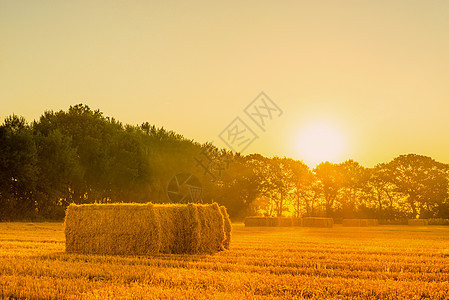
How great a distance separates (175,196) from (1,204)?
18179mm

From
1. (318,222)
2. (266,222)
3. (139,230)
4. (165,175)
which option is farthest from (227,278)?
(165,175)

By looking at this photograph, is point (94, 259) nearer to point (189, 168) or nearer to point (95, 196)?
point (95, 196)

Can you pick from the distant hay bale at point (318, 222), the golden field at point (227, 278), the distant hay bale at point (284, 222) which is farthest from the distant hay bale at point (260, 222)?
the golden field at point (227, 278)

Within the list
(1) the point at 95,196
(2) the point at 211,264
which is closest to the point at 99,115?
(1) the point at 95,196

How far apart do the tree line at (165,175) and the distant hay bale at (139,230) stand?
79.9 feet

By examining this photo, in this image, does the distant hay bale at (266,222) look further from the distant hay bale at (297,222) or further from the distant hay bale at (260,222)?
the distant hay bale at (297,222)

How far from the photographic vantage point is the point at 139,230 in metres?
12.4

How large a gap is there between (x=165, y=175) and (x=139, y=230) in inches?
1484

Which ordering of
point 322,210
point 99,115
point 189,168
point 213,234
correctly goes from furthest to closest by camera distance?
point 322,210
point 189,168
point 99,115
point 213,234

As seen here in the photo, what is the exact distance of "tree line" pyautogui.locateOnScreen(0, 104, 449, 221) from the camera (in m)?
36.6

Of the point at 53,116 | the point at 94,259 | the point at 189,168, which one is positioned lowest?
the point at 94,259

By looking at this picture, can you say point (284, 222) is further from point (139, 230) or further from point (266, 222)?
point (139, 230)

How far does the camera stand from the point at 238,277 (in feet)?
26.0

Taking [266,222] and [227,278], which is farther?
[266,222]
